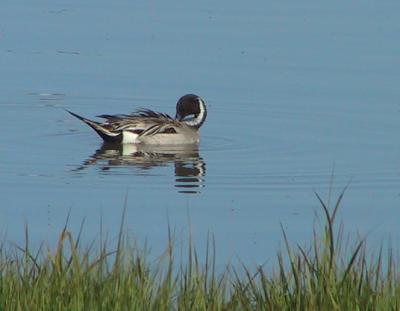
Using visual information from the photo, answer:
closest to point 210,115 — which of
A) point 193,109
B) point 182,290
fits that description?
point 193,109

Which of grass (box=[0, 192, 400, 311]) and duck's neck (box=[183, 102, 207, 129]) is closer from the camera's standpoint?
grass (box=[0, 192, 400, 311])

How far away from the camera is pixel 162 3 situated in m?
20.4

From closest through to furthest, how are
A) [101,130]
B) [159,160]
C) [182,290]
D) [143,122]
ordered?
1. [182,290]
2. [159,160]
3. [101,130]
4. [143,122]

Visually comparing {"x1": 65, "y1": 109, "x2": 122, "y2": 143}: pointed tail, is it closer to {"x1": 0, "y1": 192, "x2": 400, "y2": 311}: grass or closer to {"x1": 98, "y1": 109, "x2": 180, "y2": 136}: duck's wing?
{"x1": 98, "y1": 109, "x2": 180, "y2": 136}: duck's wing

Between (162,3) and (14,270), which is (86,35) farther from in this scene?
(14,270)

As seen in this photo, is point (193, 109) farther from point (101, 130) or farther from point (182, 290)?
point (182, 290)

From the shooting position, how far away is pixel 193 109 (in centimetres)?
1359

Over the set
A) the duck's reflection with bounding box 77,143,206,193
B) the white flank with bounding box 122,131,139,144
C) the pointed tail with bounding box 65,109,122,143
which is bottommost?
the duck's reflection with bounding box 77,143,206,193

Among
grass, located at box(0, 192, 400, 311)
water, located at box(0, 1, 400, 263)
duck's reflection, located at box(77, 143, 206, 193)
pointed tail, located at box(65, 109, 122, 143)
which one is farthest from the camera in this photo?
pointed tail, located at box(65, 109, 122, 143)

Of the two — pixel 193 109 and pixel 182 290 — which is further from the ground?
pixel 193 109

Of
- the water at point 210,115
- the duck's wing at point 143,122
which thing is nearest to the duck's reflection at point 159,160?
the water at point 210,115

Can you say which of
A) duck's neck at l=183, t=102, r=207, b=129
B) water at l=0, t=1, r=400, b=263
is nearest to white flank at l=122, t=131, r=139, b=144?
water at l=0, t=1, r=400, b=263

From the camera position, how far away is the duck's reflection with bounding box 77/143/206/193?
11199mm

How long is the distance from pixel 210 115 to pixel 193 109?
101cm
